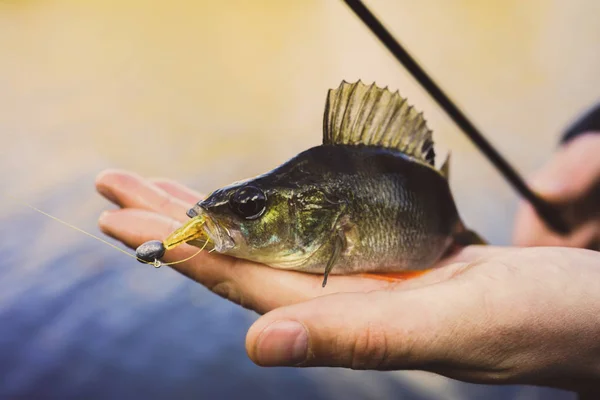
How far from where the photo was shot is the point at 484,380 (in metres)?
0.72

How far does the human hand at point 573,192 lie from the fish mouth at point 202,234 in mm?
1144

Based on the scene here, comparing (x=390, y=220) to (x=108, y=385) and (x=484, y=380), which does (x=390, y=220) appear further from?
(x=108, y=385)

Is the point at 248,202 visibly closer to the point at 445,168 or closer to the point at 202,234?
the point at 202,234

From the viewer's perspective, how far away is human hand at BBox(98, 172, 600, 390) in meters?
0.59

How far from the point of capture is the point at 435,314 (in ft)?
2.00

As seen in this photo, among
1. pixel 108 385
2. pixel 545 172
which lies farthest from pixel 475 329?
pixel 545 172

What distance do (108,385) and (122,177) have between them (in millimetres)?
501

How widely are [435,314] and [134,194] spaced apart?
0.54 metres

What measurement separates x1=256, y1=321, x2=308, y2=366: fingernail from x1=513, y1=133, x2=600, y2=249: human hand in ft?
3.66

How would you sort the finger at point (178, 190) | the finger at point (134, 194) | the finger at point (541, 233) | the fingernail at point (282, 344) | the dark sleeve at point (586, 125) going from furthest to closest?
the dark sleeve at point (586, 125), the finger at point (541, 233), the finger at point (178, 190), the finger at point (134, 194), the fingernail at point (282, 344)

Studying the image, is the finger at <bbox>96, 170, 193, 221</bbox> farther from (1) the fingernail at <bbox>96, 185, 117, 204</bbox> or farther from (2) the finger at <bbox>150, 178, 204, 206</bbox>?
(2) the finger at <bbox>150, 178, 204, 206</bbox>

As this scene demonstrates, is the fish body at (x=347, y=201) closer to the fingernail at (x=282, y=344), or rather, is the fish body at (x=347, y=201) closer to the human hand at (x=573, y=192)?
the fingernail at (x=282, y=344)

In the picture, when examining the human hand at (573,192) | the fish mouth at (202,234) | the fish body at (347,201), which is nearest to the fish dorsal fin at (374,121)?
the fish body at (347,201)

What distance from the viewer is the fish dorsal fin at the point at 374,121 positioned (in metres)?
0.70
